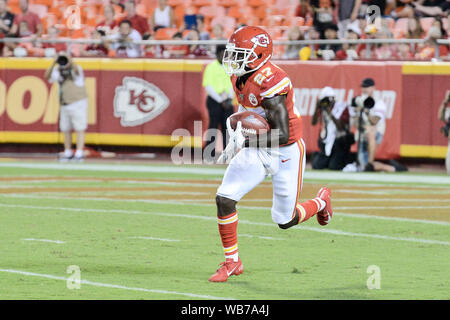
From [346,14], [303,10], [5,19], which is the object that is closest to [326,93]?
[346,14]

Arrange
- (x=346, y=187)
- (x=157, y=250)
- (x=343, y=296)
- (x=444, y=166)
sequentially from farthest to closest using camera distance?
(x=444, y=166), (x=346, y=187), (x=157, y=250), (x=343, y=296)

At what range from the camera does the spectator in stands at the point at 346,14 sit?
689 inches

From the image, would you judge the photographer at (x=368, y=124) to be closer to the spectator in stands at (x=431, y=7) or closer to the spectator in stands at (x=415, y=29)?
the spectator in stands at (x=415, y=29)

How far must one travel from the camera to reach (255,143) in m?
7.50

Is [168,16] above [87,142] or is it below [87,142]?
above

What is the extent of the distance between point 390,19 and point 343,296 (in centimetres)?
1111

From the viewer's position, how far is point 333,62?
16.8m

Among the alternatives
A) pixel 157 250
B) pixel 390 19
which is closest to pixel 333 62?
pixel 390 19

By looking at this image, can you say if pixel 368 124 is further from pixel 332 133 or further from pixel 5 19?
pixel 5 19

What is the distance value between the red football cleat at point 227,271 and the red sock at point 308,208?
72cm

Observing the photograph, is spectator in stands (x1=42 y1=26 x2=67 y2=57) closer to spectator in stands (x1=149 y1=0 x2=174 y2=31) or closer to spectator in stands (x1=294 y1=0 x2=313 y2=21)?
spectator in stands (x1=149 y1=0 x2=174 y2=31)

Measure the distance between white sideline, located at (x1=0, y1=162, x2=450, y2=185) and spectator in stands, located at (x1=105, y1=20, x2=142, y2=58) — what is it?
2291 millimetres
